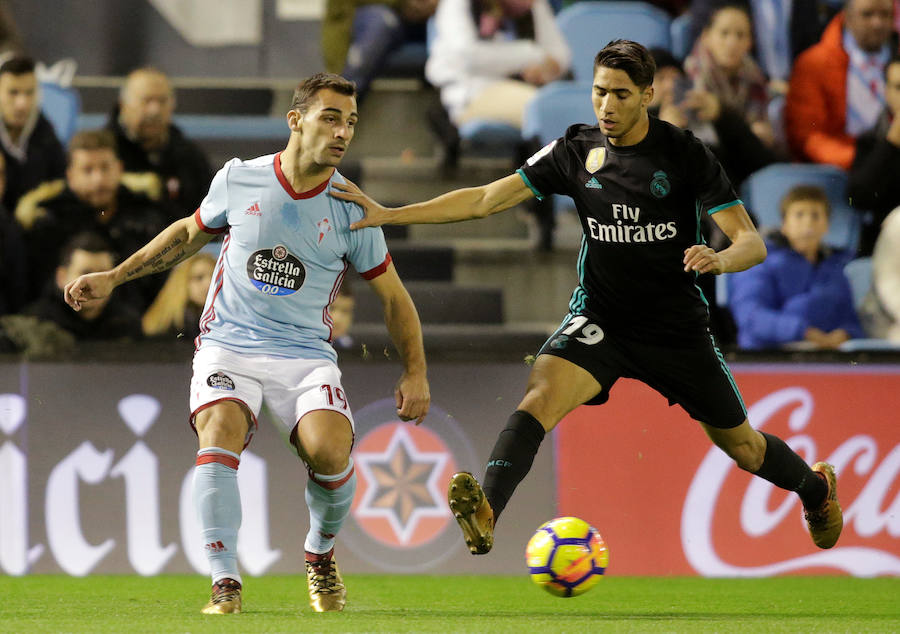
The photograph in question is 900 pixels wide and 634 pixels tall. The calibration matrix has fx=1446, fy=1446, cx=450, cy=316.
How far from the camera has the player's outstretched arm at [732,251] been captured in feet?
15.6

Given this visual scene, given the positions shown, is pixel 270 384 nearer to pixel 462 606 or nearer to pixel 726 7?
pixel 462 606

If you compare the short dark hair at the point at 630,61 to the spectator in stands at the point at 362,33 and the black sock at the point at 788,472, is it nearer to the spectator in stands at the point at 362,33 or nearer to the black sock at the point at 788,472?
the black sock at the point at 788,472

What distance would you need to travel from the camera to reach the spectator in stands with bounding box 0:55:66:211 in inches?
344

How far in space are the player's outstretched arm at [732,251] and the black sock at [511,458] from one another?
856 millimetres

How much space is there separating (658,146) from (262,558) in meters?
3.24

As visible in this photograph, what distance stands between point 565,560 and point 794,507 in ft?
8.97

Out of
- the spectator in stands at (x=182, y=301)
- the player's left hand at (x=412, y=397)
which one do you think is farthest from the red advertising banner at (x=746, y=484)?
the player's left hand at (x=412, y=397)

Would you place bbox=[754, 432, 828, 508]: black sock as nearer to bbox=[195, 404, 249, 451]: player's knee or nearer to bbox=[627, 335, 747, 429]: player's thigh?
bbox=[627, 335, 747, 429]: player's thigh

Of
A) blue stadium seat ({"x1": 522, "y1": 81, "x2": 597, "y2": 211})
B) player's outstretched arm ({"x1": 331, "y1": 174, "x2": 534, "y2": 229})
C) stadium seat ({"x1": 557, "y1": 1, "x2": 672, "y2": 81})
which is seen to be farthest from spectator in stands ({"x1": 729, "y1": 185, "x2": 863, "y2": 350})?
player's outstretched arm ({"x1": 331, "y1": 174, "x2": 534, "y2": 229})

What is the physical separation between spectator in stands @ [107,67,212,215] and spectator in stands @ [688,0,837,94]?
11.8ft

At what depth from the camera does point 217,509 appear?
16.4ft

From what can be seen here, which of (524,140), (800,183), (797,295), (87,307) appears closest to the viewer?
(87,307)

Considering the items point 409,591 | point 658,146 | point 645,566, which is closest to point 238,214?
point 658,146

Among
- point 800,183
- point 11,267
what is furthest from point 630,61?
point 11,267
